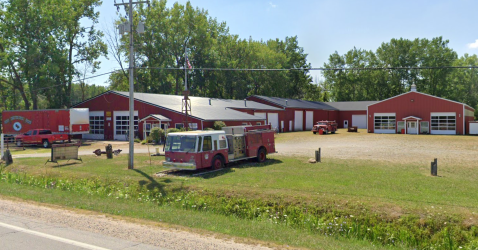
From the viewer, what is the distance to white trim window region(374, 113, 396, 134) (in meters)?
55.4

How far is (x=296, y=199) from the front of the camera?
1275cm

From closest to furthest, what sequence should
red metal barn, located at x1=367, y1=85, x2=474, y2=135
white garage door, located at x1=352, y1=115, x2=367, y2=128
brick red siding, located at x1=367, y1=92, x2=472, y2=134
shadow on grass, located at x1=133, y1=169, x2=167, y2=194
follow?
shadow on grass, located at x1=133, y1=169, x2=167, y2=194 < brick red siding, located at x1=367, y1=92, x2=472, y2=134 < red metal barn, located at x1=367, y1=85, x2=474, y2=135 < white garage door, located at x1=352, y1=115, x2=367, y2=128

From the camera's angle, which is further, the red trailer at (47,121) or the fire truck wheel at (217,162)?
the red trailer at (47,121)

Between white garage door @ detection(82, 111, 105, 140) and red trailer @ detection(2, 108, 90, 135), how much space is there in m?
4.82

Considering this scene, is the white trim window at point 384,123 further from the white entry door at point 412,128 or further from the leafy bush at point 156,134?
the leafy bush at point 156,134

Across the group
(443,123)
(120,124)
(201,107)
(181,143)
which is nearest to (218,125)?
(201,107)

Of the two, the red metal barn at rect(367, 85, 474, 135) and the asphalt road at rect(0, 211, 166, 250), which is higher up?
the red metal barn at rect(367, 85, 474, 135)

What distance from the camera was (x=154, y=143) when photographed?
35.9m

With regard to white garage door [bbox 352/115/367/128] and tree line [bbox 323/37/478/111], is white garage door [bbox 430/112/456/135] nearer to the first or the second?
white garage door [bbox 352/115/367/128]

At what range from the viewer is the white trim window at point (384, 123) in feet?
182

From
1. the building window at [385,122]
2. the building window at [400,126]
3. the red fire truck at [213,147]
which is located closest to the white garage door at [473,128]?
the building window at [400,126]

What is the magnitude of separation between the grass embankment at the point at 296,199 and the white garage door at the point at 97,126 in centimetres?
2508

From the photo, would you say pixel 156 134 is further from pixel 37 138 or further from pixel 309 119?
pixel 309 119

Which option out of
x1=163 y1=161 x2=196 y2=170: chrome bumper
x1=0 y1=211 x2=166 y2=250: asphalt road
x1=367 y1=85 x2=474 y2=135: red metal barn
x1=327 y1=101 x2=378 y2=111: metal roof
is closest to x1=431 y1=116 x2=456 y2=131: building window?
x1=367 y1=85 x2=474 y2=135: red metal barn
